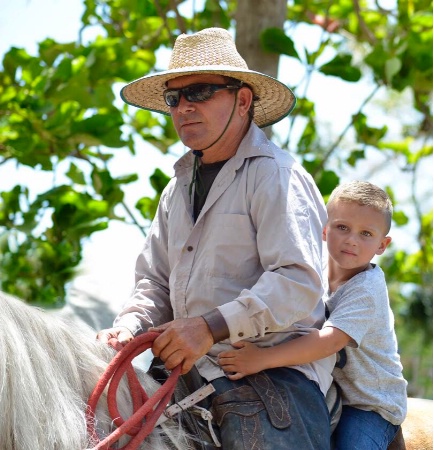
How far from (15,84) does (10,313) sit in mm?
3988

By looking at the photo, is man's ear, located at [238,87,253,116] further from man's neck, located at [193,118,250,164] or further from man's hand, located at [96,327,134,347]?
man's hand, located at [96,327,134,347]

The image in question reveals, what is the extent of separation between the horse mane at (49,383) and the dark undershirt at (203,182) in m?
0.56

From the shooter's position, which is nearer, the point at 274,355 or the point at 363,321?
the point at 274,355

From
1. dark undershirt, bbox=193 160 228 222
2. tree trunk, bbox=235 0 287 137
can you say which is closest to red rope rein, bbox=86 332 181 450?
dark undershirt, bbox=193 160 228 222

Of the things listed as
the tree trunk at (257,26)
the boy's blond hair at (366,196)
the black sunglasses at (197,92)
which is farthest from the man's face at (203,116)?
the tree trunk at (257,26)

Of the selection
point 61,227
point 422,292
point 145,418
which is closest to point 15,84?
point 61,227

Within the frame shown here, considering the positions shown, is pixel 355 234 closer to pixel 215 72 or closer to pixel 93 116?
pixel 215 72

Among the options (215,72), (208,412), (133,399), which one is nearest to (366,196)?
(215,72)

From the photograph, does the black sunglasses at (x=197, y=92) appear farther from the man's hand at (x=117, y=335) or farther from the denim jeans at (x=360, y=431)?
the denim jeans at (x=360, y=431)

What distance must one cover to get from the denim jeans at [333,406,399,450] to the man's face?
95cm

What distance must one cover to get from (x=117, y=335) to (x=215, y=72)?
0.86 m

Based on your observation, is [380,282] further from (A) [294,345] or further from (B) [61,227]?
(B) [61,227]

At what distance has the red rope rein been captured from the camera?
2416 mm

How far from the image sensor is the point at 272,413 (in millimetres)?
2611
